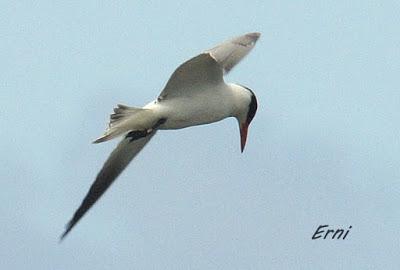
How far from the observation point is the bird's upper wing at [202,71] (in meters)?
13.2

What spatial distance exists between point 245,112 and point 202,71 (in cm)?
141

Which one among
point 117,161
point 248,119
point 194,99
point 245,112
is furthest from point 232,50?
point 117,161

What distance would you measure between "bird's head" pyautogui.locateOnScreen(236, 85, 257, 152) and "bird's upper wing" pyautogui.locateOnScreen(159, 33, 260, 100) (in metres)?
0.43

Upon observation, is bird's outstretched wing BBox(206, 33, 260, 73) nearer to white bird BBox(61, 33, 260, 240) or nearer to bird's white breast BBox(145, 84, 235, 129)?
white bird BBox(61, 33, 260, 240)

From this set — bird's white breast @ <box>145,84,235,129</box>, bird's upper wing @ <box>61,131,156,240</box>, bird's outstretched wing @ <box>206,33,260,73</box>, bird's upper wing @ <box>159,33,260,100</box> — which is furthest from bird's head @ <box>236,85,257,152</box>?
bird's upper wing @ <box>61,131,156,240</box>

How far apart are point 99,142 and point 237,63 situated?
5.21 ft

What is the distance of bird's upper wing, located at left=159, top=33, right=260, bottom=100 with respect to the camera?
43.2 ft

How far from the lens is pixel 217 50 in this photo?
13.7 m

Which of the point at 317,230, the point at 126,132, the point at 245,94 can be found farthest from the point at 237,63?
the point at 317,230

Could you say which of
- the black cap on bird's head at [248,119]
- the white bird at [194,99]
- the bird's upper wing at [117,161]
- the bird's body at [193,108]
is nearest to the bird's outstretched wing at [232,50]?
the white bird at [194,99]

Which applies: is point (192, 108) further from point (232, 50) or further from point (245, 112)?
point (245, 112)

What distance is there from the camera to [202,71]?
13398 mm

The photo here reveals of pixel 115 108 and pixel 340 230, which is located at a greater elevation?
pixel 115 108

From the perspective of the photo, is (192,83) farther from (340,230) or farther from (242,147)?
(340,230)
